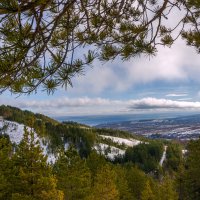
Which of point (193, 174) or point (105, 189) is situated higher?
point (193, 174)

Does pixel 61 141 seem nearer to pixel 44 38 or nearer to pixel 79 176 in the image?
pixel 79 176

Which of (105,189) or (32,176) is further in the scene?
(105,189)

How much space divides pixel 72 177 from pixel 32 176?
21.9ft

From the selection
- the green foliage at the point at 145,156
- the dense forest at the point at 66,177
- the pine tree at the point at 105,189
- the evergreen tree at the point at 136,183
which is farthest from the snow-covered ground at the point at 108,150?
the pine tree at the point at 105,189

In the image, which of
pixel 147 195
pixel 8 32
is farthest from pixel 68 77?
pixel 147 195

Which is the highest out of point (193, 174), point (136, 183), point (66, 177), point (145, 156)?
point (66, 177)

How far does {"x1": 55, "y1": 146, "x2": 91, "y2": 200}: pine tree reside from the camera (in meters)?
26.6

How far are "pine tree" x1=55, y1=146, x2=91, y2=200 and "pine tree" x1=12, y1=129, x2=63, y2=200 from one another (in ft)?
19.0

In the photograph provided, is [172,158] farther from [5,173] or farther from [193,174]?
[5,173]

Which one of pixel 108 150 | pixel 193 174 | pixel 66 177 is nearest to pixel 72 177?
pixel 66 177

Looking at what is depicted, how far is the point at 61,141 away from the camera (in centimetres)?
16025

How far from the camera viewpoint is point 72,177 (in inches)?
1048

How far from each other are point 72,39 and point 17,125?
18359 cm

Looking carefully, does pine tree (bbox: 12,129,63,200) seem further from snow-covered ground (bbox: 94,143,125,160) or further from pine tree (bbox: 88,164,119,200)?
snow-covered ground (bbox: 94,143,125,160)
